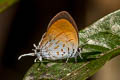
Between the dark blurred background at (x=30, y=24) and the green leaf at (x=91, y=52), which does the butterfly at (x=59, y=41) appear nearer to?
the green leaf at (x=91, y=52)

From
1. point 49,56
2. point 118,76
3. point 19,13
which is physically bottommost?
point 118,76

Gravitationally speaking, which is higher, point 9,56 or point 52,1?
point 52,1

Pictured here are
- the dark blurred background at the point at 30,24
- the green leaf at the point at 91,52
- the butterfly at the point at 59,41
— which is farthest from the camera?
the dark blurred background at the point at 30,24

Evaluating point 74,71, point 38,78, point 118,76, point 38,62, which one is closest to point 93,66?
point 74,71

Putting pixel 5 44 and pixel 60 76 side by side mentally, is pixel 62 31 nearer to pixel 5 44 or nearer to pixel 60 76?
pixel 60 76

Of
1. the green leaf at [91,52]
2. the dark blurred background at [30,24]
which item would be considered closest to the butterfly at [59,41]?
the green leaf at [91,52]

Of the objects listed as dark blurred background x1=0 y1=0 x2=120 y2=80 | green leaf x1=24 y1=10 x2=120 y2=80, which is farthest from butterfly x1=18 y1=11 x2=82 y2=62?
dark blurred background x1=0 y1=0 x2=120 y2=80

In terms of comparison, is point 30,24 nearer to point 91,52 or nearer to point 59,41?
point 59,41
